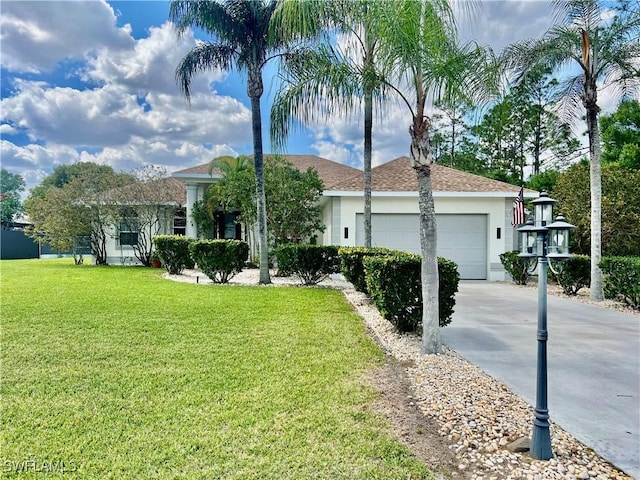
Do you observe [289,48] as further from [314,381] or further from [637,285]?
[637,285]

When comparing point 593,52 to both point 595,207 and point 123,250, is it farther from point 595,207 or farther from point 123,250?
point 123,250

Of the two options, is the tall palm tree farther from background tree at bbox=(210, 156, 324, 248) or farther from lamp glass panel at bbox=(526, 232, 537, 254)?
background tree at bbox=(210, 156, 324, 248)

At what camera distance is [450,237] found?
1468cm

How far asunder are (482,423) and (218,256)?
9.97 m

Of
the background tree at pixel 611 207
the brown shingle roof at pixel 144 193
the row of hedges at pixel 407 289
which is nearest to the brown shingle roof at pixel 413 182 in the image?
the background tree at pixel 611 207

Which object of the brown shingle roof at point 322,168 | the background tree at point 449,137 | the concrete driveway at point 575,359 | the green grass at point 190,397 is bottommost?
the concrete driveway at point 575,359

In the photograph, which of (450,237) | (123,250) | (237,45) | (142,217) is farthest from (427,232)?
(123,250)

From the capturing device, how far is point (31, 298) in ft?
30.1

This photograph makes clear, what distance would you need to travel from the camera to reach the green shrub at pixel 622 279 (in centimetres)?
866

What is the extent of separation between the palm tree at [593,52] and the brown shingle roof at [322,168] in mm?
9880

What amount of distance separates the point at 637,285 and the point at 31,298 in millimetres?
14077

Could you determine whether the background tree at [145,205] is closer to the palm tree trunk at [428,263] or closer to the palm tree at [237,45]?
the palm tree at [237,45]

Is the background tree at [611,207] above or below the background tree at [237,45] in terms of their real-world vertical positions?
below

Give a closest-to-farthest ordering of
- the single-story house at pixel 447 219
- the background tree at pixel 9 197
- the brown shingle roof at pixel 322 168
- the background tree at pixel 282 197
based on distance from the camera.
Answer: the single-story house at pixel 447 219 < the background tree at pixel 282 197 < the brown shingle roof at pixel 322 168 < the background tree at pixel 9 197
